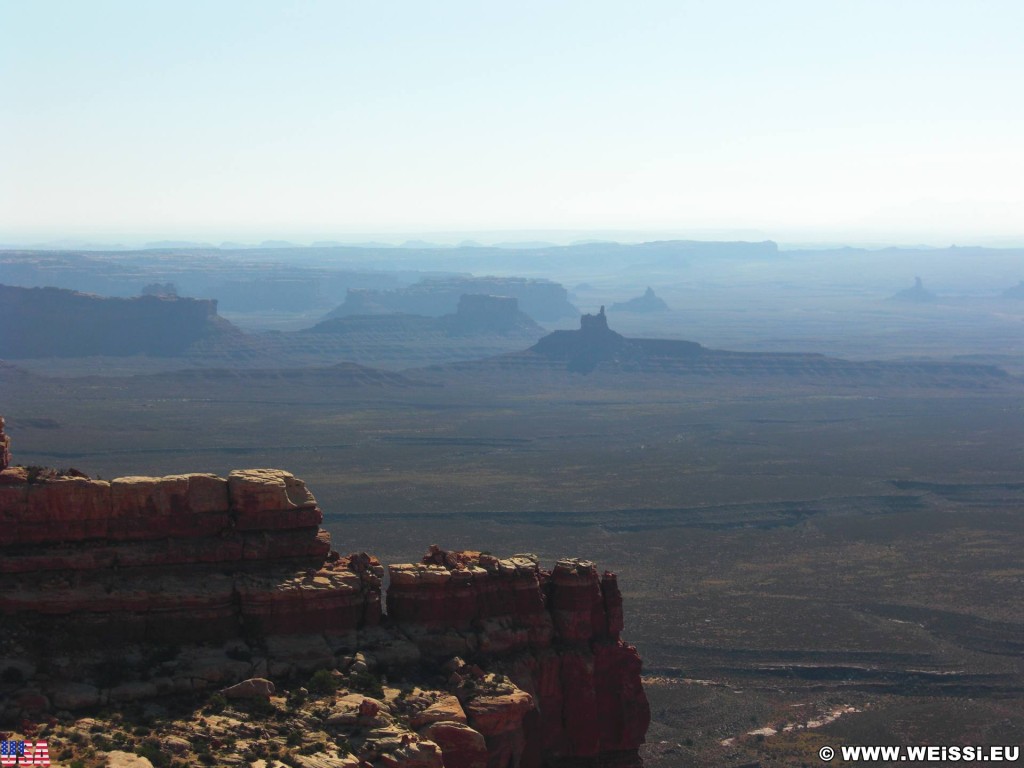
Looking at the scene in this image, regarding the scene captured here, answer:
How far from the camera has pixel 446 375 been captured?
181750 millimetres

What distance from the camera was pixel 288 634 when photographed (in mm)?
25156

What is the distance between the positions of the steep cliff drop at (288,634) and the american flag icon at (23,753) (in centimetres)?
128

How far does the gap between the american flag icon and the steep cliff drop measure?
4.20ft

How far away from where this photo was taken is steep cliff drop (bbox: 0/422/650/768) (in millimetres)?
22891

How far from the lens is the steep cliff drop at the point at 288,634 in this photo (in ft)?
75.1

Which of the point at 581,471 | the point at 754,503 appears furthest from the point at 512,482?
the point at 754,503

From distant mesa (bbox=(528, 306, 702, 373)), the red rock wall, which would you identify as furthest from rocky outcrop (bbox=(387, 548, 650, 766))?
distant mesa (bbox=(528, 306, 702, 373))

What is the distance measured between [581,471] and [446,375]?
237ft

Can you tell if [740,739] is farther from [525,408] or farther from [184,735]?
[525,408]

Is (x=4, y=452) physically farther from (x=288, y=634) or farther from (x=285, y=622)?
(x=288, y=634)

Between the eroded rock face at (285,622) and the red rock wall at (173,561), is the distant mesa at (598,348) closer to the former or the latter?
the eroded rock face at (285,622)

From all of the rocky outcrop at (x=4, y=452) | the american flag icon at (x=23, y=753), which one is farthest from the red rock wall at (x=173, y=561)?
the american flag icon at (x=23, y=753)

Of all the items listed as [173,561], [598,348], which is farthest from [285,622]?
[598,348]

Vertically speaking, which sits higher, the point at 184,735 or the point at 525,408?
the point at 184,735
